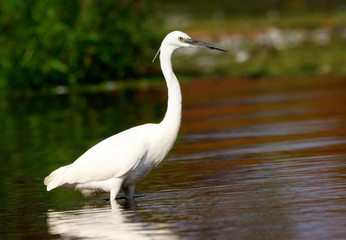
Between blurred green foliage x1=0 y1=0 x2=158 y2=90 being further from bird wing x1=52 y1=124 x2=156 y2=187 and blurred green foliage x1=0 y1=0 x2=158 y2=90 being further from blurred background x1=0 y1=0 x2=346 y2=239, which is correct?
bird wing x1=52 y1=124 x2=156 y2=187

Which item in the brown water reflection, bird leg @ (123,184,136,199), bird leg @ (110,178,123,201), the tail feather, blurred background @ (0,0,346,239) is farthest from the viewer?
bird leg @ (123,184,136,199)

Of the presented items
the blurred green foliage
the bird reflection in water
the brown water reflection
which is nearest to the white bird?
the bird reflection in water

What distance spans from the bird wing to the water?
0.35 meters

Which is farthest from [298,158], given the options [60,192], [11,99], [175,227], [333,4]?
[333,4]

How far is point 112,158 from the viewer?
998cm

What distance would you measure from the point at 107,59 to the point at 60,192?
16.4 metres

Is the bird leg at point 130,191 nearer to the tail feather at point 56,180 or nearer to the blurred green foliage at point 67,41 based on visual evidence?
the tail feather at point 56,180

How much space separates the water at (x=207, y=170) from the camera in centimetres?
848

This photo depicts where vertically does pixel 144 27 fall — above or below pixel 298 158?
above

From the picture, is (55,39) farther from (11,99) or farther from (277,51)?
(277,51)

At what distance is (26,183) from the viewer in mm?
11938

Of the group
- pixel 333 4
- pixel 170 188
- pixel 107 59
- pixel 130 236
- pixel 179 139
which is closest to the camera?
pixel 130 236

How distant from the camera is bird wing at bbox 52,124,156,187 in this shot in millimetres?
9859

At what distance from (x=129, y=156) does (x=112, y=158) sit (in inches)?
9.3
